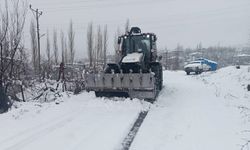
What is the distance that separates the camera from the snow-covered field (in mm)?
7520

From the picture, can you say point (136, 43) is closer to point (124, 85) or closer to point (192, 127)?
point (124, 85)

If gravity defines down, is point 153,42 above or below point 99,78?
above

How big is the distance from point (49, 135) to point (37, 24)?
82.5ft

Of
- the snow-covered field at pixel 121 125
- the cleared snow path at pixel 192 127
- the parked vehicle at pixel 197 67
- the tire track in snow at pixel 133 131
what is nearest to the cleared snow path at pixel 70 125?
the snow-covered field at pixel 121 125

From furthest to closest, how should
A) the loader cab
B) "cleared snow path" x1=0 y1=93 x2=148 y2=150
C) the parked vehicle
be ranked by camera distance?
1. the parked vehicle
2. the loader cab
3. "cleared snow path" x1=0 y1=93 x2=148 y2=150

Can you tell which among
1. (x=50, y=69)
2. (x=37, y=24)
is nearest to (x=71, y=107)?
(x=50, y=69)

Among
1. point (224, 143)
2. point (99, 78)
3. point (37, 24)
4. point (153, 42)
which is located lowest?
point (224, 143)

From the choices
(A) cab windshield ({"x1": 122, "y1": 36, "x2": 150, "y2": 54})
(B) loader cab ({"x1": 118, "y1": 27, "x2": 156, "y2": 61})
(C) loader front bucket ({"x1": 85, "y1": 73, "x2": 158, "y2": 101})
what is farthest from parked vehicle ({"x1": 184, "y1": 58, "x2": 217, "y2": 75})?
(C) loader front bucket ({"x1": 85, "y1": 73, "x2": 158, "y2": 101})

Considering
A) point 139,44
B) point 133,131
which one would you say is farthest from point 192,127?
point 139,44

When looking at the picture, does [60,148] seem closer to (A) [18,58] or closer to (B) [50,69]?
(A) [18,58]

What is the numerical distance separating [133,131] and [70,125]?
67.0 inches

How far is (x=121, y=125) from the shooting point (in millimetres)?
9484

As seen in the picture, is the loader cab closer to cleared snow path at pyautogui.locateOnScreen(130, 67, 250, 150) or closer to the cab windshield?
the cab windshield

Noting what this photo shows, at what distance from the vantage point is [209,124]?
9484 mm
